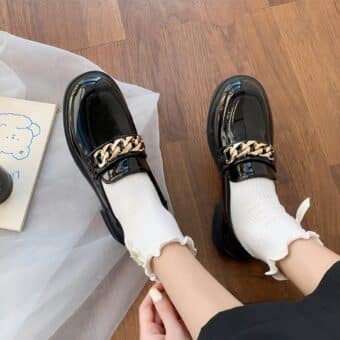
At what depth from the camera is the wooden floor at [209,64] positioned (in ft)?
2.43

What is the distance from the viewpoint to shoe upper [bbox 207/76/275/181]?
26.6 inches

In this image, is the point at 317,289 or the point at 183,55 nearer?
the point at 317,289

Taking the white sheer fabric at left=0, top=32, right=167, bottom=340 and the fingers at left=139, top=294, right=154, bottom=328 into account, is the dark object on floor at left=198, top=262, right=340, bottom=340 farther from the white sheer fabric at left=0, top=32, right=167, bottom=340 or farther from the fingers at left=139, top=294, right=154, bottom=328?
the white sheer fabric at left=0, top=32, right=167, bottom=340

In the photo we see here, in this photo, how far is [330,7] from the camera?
823mm

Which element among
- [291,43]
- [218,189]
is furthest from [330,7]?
[218,189]

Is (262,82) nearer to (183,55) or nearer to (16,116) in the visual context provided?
(183,55)

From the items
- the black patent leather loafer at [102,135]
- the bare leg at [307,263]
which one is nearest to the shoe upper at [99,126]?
the black patent leather loafer at [102,135]

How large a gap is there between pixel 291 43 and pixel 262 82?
85 mm

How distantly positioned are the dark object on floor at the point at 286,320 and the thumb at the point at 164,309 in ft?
0.24

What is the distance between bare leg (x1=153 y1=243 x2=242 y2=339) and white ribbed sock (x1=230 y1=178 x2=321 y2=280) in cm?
9

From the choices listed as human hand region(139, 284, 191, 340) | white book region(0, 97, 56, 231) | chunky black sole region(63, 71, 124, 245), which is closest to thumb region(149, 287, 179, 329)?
human hand region(139, 284, 191, 340)

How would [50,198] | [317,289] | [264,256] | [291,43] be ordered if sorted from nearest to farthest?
1. [317,289]
2. [264,256]
3. [50,198]
4. [291,43]

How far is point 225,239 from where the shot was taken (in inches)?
27.0

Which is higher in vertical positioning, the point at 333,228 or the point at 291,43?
the point at 291,43
